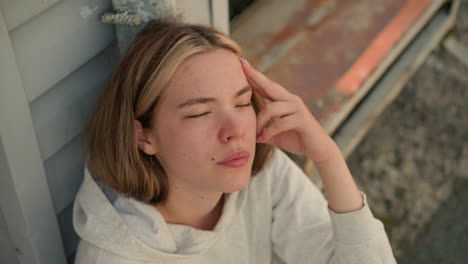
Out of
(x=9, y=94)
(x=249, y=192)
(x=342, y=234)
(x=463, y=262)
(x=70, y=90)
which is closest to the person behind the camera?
(x=9, y=94)

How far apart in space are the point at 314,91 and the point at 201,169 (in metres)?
1.17

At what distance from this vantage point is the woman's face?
1718 millimetres

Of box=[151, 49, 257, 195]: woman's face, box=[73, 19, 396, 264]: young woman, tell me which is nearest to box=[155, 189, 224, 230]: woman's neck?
box=[73, 19, 396, 264]: young woman

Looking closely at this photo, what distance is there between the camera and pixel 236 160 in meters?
1.76

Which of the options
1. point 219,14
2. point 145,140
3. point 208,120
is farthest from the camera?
point 219,14

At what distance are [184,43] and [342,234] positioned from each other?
30.6 inches

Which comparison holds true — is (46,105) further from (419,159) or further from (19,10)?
(419,159)

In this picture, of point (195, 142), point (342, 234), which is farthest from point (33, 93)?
point (342, 234)

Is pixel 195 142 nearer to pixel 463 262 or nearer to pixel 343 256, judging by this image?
pixel 343 256

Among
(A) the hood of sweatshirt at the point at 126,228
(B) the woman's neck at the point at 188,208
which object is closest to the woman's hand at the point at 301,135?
(B) the woman's neck at the point at 188,208

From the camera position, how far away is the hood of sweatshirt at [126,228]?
1.83 meters

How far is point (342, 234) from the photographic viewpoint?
2037 millimetres

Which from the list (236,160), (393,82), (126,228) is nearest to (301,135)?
(236,160)

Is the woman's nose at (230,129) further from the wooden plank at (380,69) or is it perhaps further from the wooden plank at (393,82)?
the wooden plank at (393,82)
